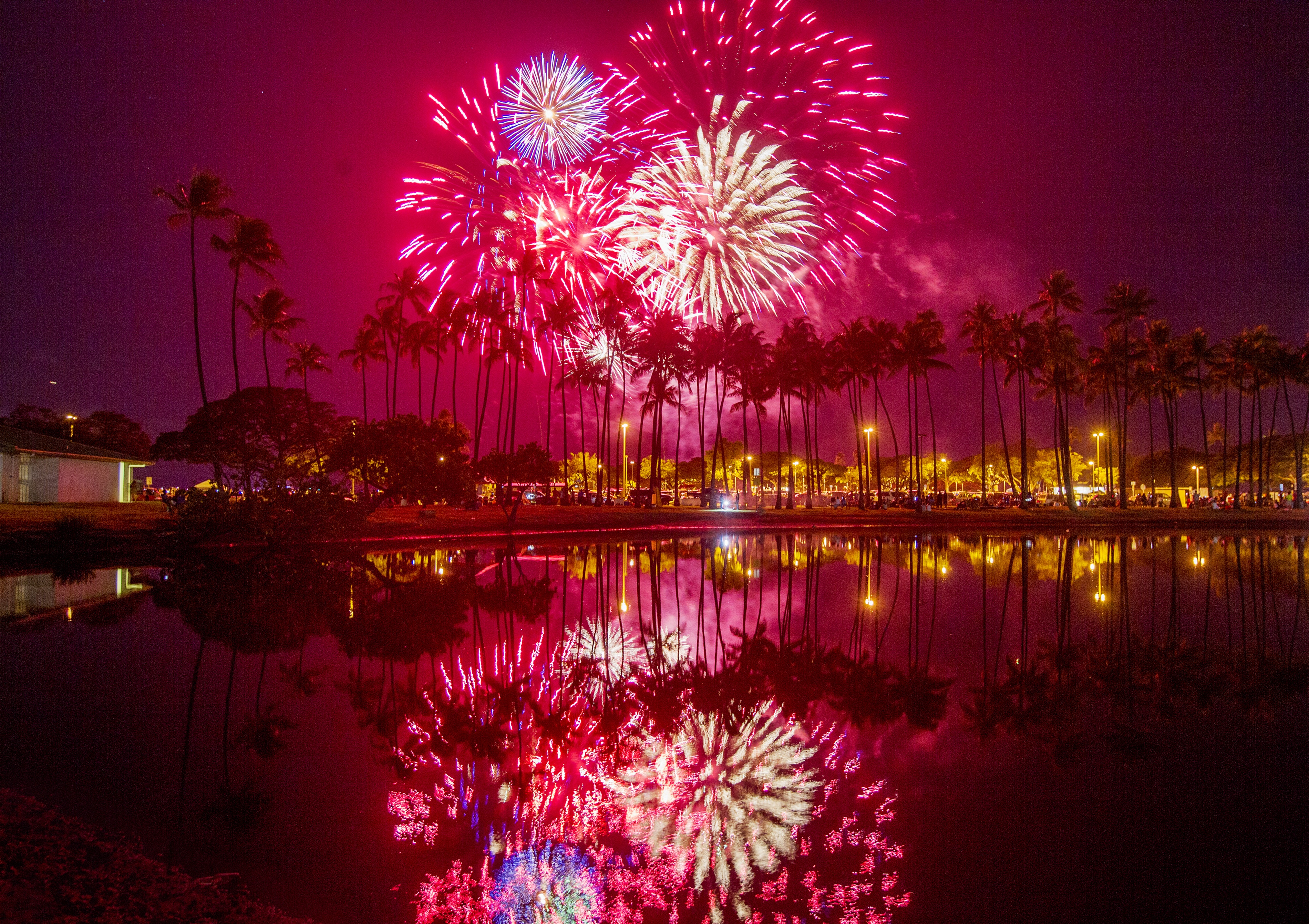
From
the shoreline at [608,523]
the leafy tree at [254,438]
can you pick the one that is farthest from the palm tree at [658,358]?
the leafy tree at [254,438]

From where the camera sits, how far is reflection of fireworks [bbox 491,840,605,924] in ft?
15.1

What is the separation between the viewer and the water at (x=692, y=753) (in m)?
5.02

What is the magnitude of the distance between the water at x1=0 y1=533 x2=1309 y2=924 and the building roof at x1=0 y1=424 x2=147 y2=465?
3806cm

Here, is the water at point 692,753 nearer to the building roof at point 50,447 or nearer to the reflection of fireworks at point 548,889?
the reflection of fireworks at point 548,889

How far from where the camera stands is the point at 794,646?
40.2ft

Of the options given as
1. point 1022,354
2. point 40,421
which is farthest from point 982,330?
point 40,421

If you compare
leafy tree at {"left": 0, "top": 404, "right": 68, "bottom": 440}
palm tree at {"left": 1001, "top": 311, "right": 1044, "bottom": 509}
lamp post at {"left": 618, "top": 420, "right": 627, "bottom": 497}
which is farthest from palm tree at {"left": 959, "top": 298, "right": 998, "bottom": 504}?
leafy tree at {"left": 0, "top": 404, "right": 68, "bottom": 440}

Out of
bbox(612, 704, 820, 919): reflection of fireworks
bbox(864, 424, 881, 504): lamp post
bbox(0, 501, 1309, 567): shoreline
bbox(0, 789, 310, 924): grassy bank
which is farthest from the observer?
bbox(864, 424, 881, 504): lamp post

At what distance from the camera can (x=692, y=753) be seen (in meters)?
7.31

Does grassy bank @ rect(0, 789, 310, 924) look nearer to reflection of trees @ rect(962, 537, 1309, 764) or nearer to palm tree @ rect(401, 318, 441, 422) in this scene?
reflection of trees @ rect(962, 537, 1309, 764)

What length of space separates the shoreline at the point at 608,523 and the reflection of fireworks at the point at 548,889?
29.9 m

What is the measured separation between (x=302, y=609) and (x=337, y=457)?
2572 centimetres

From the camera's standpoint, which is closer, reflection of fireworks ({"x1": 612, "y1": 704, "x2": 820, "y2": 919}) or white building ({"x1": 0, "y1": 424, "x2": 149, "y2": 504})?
reflection of fireworks ({"x1": 612, "y1": 704, "x2": 820, "y2": 919})

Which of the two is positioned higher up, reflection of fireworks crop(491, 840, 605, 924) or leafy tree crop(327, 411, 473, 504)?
leafy tree crop(327, 411, 473, 504)
